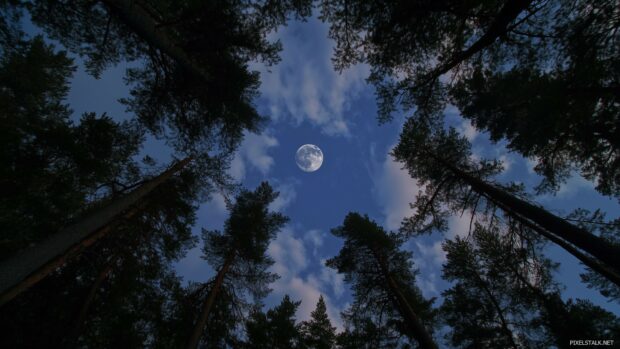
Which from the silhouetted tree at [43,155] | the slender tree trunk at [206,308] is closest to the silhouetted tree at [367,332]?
the slender tree trunk at [206,308]

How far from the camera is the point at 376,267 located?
1313 cm

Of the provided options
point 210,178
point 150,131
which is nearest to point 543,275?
point 210,178

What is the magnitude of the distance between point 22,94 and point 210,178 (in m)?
7.87

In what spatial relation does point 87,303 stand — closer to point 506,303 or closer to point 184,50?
point 184,50

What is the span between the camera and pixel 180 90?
8.66 meters

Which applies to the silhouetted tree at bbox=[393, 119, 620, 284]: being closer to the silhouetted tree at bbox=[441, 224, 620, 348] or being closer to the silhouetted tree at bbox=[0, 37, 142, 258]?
the silhouetted tree at bbox=[441, 224, 620, 348]

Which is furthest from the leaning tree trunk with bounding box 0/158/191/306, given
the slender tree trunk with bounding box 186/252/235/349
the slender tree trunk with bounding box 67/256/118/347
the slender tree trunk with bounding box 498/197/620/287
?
the slender tree trunk with bounding box 498/197/620/287

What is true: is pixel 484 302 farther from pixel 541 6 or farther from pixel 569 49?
pixel 541 6

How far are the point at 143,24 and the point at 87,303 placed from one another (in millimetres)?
8756

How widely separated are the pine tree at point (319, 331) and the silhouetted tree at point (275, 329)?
70 cm

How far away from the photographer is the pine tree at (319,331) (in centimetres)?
1396

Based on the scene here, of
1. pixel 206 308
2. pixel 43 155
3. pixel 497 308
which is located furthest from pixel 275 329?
pixel 43 155

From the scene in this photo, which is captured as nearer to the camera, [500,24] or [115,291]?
[500,24]

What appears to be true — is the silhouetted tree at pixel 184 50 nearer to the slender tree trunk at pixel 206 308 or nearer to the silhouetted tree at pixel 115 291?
the silhouetted tree at pixel 115 291
